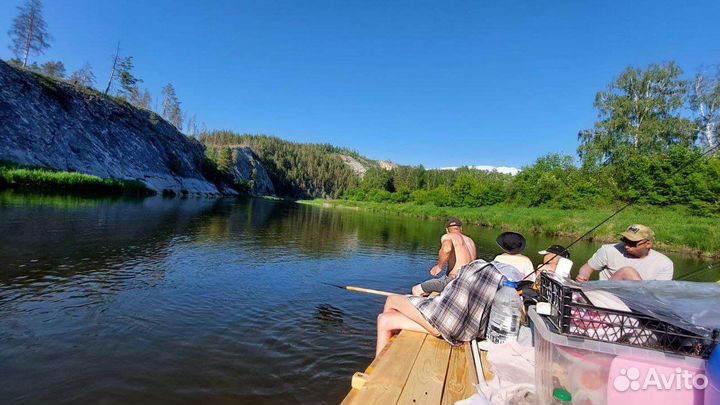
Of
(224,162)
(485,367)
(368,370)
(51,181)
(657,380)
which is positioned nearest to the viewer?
(657,380)

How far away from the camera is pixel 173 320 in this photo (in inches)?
285

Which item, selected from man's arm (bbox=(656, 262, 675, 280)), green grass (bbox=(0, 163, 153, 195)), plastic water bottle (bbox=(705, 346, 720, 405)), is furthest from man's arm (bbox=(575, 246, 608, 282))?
green grass (bbox=(0, 163, 153, 195))

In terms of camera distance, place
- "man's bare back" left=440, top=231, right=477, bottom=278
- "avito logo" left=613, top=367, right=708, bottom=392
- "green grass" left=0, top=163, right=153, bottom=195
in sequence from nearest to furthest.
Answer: "avito logo" left=613, top=367, right=708, bottom=392 < "man's bare back" left=440, top=231, right=477, bottom=278 < "green grass" left=0, top=163, right=153, bottom=195

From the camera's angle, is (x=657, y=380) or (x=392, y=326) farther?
(x=392, y=326)

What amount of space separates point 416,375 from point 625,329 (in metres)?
1.99

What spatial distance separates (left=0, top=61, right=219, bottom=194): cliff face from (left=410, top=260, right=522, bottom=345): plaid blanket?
51.4 meters

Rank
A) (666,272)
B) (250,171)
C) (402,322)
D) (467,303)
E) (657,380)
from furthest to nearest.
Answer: (250,171)
(666,272)
(402,322)
(467,303)
(657,380)

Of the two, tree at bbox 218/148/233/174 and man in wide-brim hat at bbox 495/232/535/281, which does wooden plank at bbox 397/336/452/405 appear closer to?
man in wide-brim hat at bbox 495/232/535/281

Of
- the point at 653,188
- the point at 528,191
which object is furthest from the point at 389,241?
the point at 528,191

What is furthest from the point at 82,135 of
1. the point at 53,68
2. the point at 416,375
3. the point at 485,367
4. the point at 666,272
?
the point at 666,272

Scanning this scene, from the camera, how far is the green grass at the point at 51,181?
3231 centimetres

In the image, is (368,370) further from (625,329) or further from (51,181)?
(51,181)

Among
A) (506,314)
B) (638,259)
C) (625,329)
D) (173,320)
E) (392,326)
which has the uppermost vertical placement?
(638,259)

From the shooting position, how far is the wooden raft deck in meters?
3.43
